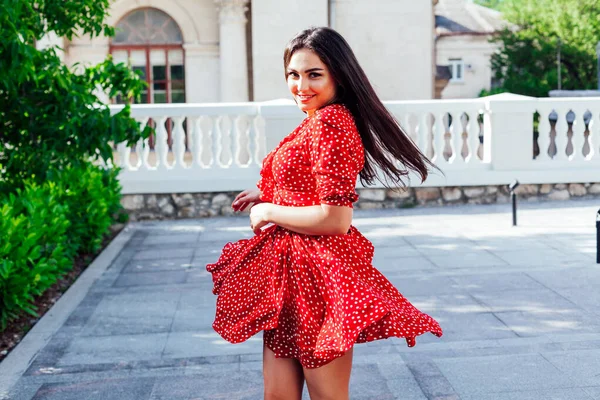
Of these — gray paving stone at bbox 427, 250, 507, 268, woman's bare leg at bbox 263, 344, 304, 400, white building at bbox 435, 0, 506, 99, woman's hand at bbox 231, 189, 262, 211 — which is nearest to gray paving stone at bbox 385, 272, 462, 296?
gray paving stone at bbox 427, 250, 507, 268

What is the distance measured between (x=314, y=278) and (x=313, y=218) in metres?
0.22

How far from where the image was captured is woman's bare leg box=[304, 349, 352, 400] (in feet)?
10.7

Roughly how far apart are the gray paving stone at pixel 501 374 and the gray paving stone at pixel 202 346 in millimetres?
1269

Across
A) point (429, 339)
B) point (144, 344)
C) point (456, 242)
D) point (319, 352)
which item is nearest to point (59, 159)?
point (144, 344)

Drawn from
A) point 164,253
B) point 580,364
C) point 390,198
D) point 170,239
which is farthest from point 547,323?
point 390,198

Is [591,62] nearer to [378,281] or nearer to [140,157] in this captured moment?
[140,157]

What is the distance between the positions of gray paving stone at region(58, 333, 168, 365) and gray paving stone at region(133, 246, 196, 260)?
10.7 ft

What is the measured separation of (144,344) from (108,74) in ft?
9.82

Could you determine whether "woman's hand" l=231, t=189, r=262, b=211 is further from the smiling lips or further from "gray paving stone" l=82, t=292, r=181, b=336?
"gray paving stone" l=82, t=292, r=181, b=336

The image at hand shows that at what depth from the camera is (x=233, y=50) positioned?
18.0 metres

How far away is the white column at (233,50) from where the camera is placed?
17.9m

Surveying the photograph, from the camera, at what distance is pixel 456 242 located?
9891 mm

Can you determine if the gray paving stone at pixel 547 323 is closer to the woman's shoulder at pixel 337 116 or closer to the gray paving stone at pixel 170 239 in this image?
the woman's shoulder at pixel 337 116

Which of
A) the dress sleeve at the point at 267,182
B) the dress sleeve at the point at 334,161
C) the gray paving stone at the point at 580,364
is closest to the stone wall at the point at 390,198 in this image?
the gray paving stone at the point at 580,364
